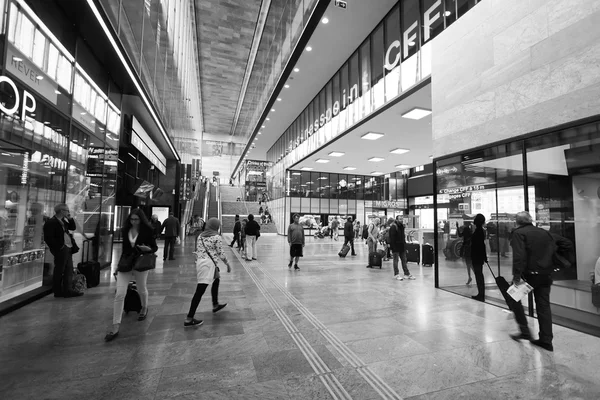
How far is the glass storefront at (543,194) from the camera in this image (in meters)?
4.94

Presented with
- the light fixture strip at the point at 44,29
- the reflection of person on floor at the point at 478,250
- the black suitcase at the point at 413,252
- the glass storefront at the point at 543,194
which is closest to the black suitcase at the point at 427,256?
the black suitcase at the point at 413,252

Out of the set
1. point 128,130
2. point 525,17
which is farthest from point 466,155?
point 128,130

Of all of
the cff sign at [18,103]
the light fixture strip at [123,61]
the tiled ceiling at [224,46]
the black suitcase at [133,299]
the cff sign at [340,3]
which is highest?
the tiled ceiling at [224,46]

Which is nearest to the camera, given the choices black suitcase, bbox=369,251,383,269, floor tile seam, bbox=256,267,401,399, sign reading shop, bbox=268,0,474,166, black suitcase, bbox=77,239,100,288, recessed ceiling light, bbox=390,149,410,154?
floor tile seam, bbox=256,267,401,399

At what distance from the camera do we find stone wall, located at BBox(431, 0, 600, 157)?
427 centimetres

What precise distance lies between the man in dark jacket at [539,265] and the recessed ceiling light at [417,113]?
→ 8118mm

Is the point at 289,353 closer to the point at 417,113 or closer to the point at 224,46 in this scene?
the point at 417,113

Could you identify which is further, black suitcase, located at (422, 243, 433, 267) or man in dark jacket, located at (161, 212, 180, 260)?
black suitcase, located at (422, 243, 433, 267)

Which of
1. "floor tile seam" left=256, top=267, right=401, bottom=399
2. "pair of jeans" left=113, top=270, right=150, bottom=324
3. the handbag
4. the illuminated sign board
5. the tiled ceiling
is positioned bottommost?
"floor tile seam" left=256, top=267, right=401, bottom=399

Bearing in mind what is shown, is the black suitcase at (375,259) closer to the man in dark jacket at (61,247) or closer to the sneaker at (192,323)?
the sneaker at (192,323)

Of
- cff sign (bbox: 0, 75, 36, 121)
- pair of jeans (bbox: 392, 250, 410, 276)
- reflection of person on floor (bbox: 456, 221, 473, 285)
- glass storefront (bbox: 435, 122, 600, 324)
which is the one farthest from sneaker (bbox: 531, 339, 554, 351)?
cff sign (bbox: 0, 75, 36, 121)

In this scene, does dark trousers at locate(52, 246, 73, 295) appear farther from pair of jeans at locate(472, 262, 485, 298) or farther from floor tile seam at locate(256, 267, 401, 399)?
pair of jeans at locate(472, 262, 485, 298)

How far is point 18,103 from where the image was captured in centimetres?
488

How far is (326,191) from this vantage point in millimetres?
29562
